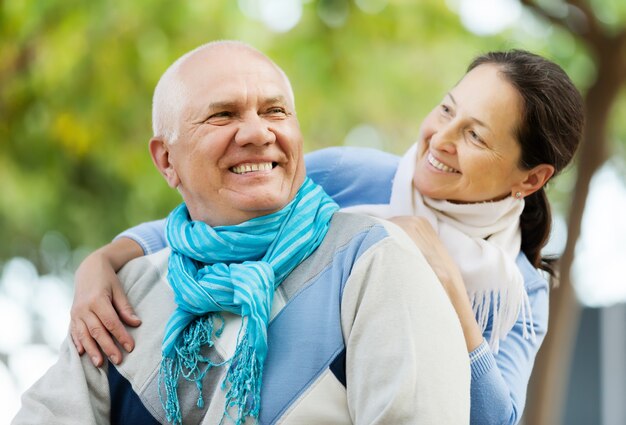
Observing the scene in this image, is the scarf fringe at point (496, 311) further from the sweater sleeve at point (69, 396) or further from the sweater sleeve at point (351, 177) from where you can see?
the sweater sleeve at point (69, 396)

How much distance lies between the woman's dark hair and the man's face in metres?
0.70

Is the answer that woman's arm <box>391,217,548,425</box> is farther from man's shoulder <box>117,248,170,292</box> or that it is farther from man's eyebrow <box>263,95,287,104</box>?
Answer: man's shoulder <box>117,248,170,292</box>

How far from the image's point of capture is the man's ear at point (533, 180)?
3031mm

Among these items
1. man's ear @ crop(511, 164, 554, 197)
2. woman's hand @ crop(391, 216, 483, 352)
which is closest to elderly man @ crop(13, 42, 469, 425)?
woman's hand @ crop(391, 216, 483, 352)

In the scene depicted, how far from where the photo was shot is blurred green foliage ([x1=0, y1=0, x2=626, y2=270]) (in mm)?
6801

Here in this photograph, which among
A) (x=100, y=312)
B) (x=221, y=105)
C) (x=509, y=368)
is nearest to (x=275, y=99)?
(x=221, y=105)

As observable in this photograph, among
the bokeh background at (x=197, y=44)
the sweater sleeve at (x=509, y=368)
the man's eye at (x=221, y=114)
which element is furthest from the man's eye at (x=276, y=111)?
the bokeh background at (x=197, y=44)

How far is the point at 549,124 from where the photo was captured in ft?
9.68

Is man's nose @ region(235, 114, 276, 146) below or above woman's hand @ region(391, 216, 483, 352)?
above

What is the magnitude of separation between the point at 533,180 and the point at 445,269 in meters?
0.56

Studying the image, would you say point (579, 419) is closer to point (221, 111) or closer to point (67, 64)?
point (67, 64)

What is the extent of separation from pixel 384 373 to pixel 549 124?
3.41 feet

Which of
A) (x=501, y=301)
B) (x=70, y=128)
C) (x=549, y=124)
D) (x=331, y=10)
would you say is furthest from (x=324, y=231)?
(x=70, y=128)

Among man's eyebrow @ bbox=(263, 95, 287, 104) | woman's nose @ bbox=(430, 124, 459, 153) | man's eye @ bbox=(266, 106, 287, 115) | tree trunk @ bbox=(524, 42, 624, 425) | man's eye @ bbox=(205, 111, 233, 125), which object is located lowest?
tree trunk @ bbox=(524, 42, 624, 425)
